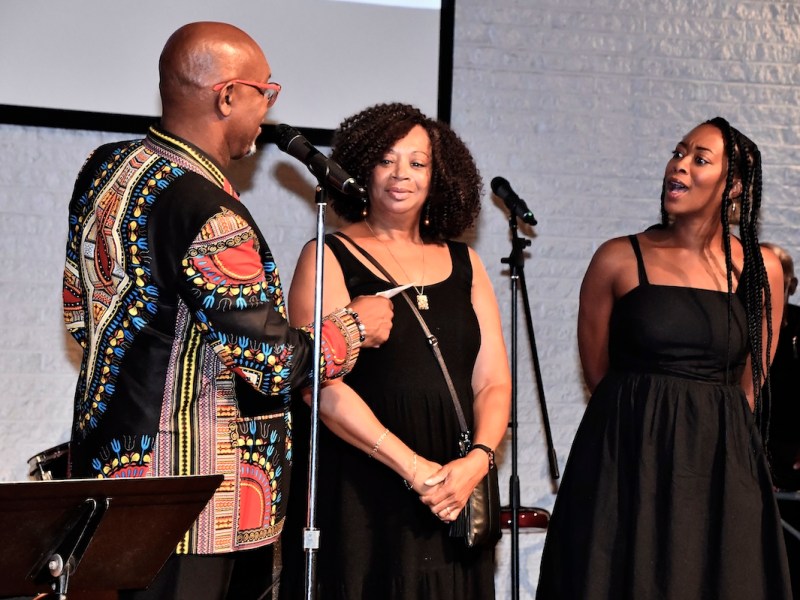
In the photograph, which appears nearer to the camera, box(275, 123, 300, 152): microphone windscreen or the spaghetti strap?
box(275, 123, 300, 152): microphone windscreen

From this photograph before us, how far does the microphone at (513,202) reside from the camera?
3.50 meters

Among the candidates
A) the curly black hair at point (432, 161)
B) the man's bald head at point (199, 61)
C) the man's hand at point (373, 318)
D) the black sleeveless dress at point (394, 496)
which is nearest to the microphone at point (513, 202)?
the curly black hair at point (432, 161)

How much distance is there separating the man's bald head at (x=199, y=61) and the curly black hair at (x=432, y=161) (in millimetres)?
926

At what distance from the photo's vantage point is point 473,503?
281cm

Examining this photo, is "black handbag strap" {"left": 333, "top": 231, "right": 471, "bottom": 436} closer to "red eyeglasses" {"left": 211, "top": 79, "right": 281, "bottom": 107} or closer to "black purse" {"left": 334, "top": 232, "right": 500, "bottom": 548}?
"black purse" {"left": 334, "top": 232, "right": 500, "bottom": 548}

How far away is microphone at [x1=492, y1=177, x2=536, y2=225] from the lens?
3.50 meters

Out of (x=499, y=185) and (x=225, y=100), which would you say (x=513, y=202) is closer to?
(x=499, y=185)

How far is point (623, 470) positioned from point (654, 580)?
309mm

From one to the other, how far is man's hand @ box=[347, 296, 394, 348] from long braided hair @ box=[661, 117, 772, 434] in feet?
4.02

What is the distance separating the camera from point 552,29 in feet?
14.4

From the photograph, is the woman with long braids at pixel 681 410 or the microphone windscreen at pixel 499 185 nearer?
the woman with long braids at pixel 681 410

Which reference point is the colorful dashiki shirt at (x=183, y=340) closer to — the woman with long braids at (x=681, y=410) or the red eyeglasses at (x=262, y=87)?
the red eyeglasses at (x=262, y=87)

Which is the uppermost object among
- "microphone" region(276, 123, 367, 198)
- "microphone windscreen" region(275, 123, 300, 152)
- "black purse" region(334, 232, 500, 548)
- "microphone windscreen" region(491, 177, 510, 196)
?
"microphone windscreen" region(491, 177, 510, 196)

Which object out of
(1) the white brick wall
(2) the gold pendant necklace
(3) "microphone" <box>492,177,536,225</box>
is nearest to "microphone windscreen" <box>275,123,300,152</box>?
(2) the gold pendant necklace
